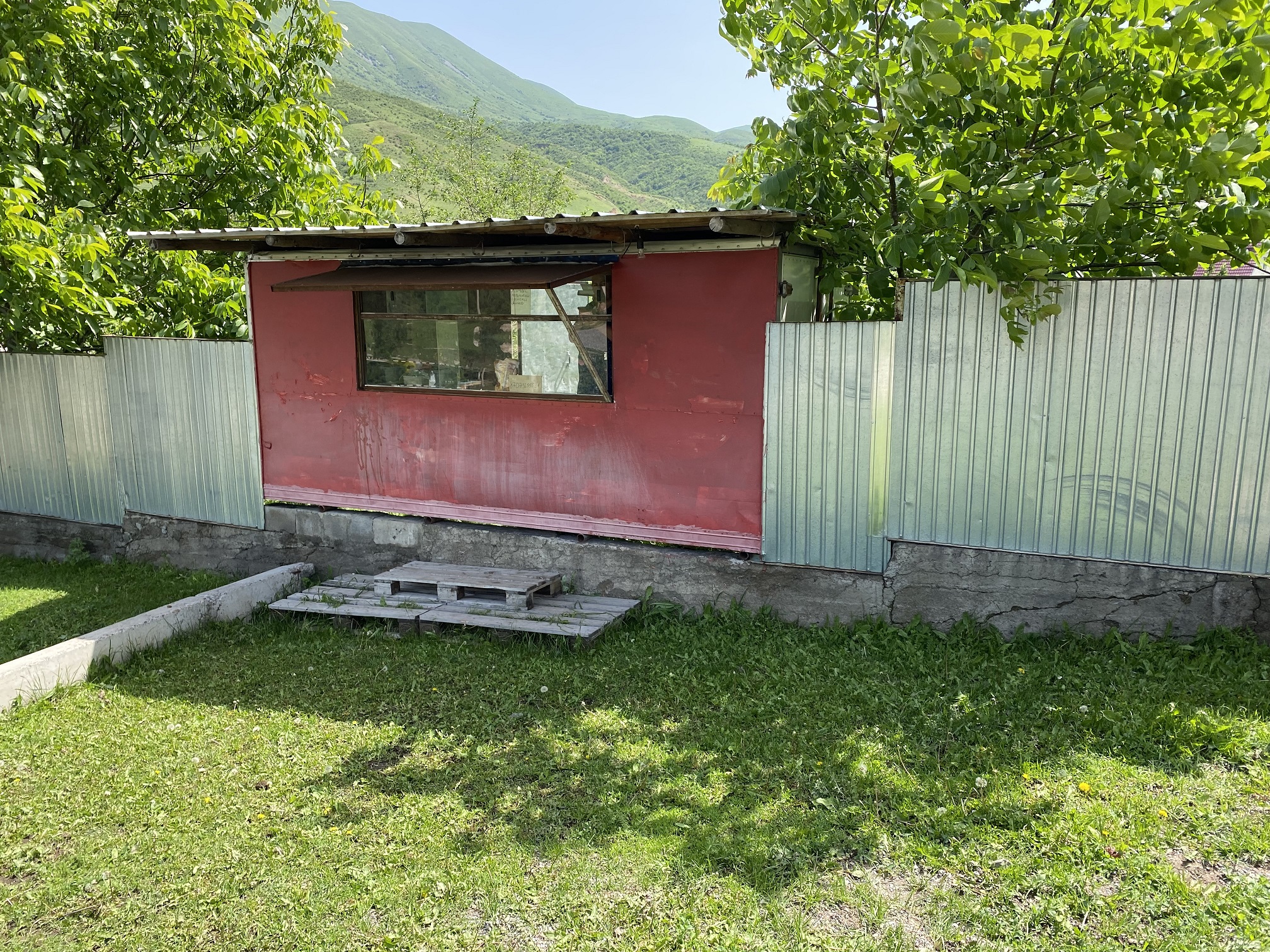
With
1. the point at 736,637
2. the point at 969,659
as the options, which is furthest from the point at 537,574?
the point at 969,659

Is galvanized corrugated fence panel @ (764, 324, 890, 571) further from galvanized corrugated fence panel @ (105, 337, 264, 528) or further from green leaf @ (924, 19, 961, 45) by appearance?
galvanized corrugated fence panel @ (105, 337, 264, 528)

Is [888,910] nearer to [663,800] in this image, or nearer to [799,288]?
[663,800]

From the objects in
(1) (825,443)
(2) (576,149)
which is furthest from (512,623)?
(2) (576,149)

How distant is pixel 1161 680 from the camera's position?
17.8 feet

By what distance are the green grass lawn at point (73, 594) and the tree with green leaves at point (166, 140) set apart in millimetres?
2596

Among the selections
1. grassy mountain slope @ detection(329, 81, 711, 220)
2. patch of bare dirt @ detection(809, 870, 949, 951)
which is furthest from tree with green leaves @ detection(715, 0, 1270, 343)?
grassy mountain slope @ detection(329, 81, 711, 220)

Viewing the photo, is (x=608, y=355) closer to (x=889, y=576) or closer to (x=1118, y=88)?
(x=889, y=576)

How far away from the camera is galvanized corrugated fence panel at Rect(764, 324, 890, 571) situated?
21.2ft

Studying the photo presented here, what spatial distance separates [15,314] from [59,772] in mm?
5988

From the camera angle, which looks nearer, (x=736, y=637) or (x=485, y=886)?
(x=485, y=886)

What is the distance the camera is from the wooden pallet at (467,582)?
23.4 ft

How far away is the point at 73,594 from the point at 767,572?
6.61 meters

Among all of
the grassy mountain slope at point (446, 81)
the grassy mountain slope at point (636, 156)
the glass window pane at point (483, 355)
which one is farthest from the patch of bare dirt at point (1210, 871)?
the grassy mountain slope at point (446, 81)

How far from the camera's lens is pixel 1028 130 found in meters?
5.67
